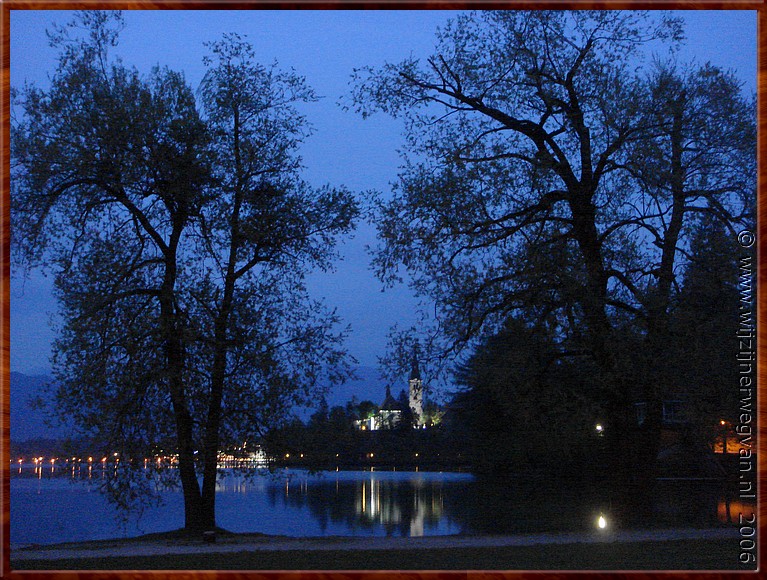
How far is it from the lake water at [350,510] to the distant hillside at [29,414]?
0.94 metres

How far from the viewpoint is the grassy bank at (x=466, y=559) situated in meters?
9.16

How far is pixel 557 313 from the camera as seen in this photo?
44.5 feet

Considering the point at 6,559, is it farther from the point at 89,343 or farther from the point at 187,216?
the point at 187,216

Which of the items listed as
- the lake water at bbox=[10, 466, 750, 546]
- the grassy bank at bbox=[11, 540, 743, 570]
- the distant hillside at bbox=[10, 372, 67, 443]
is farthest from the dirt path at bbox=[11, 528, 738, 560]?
the distant hillside at bbox=[10, 372, 67, 443]

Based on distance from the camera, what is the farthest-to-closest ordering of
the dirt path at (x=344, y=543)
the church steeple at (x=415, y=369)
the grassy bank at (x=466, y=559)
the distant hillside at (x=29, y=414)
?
the church steeple at (x=415, y=369) < the distant hillside at (x=29, y=414) < the dirt path at (x=344, y=543) < the grassy bank at (x=466, y=559)

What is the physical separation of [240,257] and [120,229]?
218 centimetres

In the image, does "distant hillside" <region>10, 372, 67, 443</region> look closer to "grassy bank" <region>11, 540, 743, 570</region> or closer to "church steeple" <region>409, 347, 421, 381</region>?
"grassy bank" <region>11, 540, 743, 570</region>

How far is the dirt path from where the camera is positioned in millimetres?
11438

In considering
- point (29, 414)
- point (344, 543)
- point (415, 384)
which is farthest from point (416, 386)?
point (29, 414)

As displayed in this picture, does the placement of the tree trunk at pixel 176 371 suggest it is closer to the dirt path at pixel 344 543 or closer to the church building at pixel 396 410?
the dirt path at pixel 344 543

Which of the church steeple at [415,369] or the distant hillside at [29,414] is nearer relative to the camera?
the distant hillside at [29,414]

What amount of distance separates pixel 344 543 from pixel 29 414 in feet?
18.4

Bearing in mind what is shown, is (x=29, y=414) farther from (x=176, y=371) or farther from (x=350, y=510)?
Result: (x=350, y=510)

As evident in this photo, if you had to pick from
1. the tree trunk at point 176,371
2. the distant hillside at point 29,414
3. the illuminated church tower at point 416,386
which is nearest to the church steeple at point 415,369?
the illuminated church tower at point 416,386
